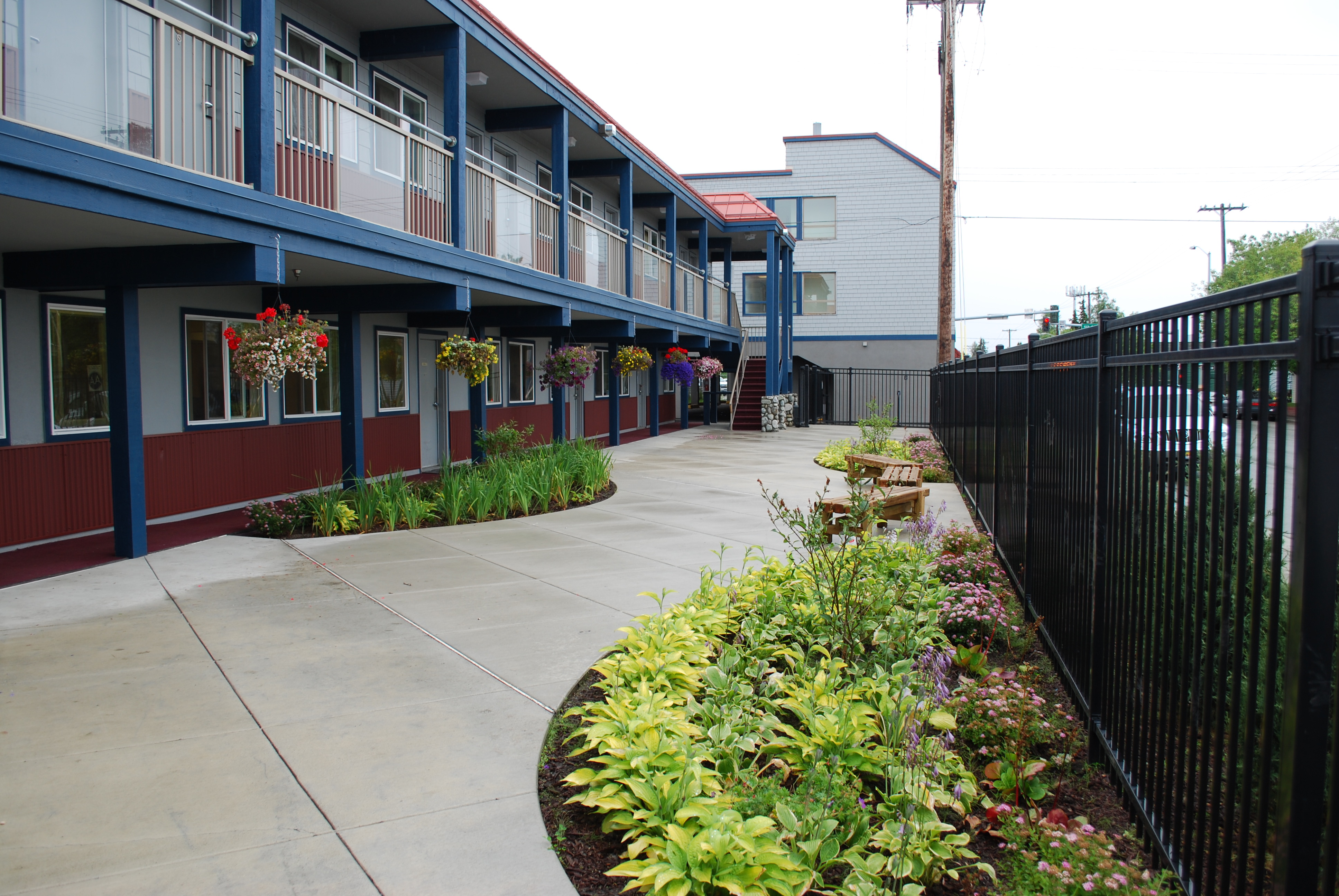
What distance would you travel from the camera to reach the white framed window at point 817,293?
119 ft

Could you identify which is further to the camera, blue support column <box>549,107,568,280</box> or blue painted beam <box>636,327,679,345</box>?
blue painted beam <box>636,327,679,345</box>

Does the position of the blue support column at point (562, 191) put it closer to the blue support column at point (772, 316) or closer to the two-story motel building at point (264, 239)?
the two-story motel building at point (264, 239)

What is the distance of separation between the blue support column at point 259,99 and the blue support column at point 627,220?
976cm

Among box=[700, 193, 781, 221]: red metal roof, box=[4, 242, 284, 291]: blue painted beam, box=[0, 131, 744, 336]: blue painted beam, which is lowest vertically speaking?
box=[4, 242, 284, 291]: blue painted beam

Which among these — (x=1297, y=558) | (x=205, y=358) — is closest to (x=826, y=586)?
(x=1297, y=558)

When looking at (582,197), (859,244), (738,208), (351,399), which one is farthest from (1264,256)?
(351,399)

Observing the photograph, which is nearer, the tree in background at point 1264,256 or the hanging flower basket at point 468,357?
the hanging flower basket at point 468,357

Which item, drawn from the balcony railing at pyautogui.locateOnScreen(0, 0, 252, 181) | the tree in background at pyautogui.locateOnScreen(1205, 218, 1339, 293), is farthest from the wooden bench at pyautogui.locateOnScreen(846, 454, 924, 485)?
the tree in background at pyautogui.locateOnScreen(1205, 218, 1339, 293)

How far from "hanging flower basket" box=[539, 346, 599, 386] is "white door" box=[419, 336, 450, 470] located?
1968 mm

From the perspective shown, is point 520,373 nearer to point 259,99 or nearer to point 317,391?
point 317,391

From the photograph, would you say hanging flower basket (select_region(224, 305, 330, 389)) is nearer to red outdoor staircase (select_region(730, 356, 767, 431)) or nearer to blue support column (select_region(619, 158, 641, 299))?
blue support column (select_region(619, 158, 641, 299))

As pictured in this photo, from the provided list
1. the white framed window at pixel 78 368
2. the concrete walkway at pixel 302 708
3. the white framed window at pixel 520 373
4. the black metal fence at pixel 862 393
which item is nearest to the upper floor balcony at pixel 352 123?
the white framed window at pixel 78 368

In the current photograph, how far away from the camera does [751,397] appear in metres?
27.2

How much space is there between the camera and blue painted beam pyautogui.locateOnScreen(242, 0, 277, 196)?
746 cm
